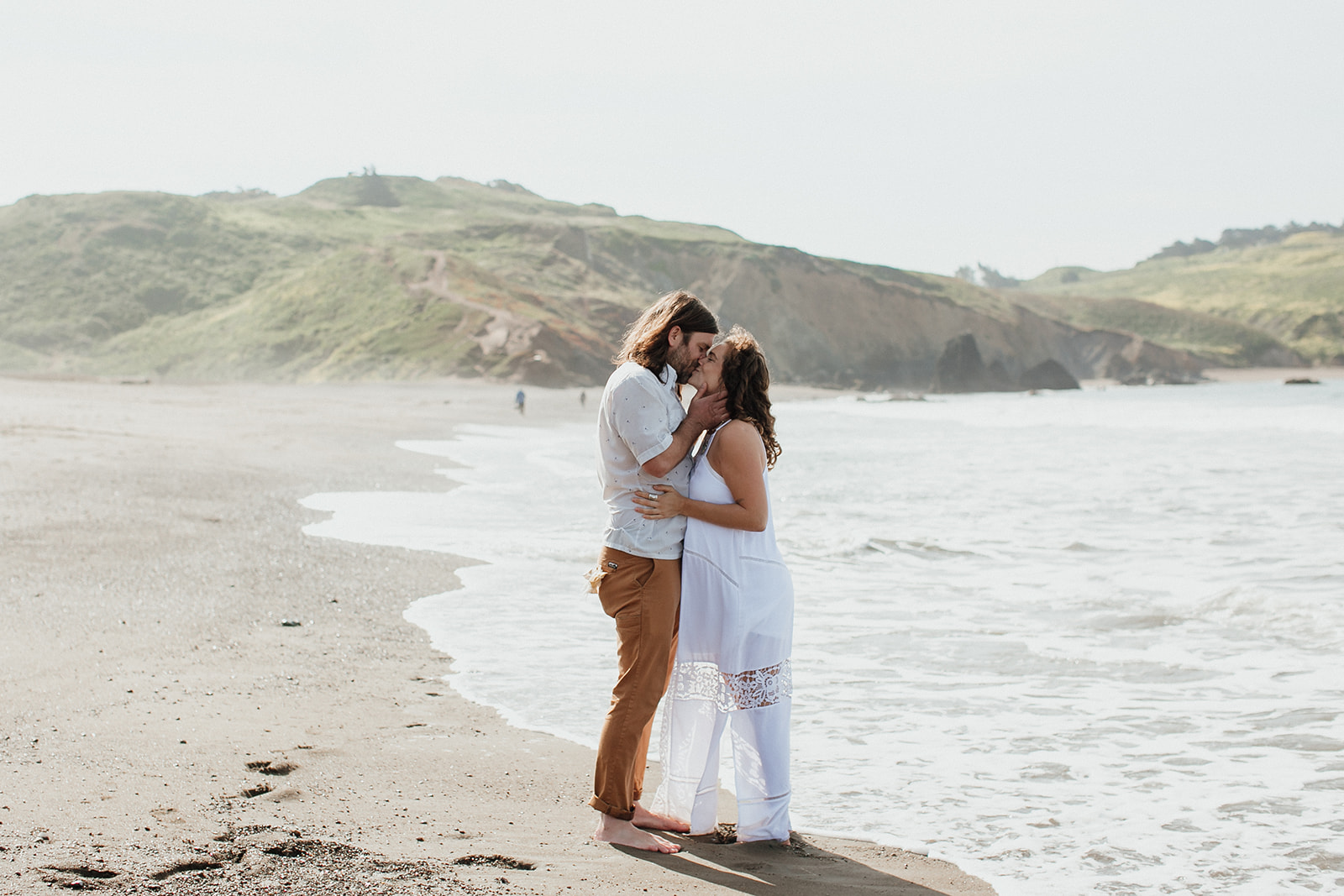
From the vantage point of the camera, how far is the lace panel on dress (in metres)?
3.30

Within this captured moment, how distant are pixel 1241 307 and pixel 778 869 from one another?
13623cm

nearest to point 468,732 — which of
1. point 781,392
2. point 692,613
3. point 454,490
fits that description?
point 692,613

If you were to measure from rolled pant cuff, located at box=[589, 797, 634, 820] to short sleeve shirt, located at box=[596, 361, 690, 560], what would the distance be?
0.77m

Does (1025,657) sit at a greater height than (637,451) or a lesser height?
lesser

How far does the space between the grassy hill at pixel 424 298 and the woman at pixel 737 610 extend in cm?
4779

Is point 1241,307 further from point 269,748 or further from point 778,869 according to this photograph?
point 269,748

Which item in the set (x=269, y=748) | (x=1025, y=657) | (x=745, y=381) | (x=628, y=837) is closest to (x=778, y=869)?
(x=628, y=837)

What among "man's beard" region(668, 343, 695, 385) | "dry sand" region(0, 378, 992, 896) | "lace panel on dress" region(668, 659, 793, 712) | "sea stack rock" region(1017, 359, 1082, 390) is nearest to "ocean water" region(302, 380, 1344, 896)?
"dry sand" region(0, 378, 992, 896)

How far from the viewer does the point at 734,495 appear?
3266 millimetres

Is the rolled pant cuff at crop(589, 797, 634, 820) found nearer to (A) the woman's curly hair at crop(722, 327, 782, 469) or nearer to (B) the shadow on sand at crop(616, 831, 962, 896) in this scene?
(B) the shadow on sand at crop(616, 831, 962, 896)

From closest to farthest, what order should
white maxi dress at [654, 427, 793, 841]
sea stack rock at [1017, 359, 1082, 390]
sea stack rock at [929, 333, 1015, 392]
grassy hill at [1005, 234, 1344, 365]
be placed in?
1. white maxi dress at [654, 427, 793, 841]
2. sea stack rock at [929, 333, 1015, 392]
3. sea stack rock at [1017, 359, 1082, 390]
4. grassy hill at [1005, 234, 1344, 365]

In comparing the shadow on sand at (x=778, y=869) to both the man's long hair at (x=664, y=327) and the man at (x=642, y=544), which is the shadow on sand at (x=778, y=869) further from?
the man's long hair at (x=664, y=327)

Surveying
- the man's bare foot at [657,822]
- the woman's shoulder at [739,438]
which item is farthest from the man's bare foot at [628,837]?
the woman's shoulder at [739,438]

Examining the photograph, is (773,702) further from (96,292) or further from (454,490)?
(96,292)
